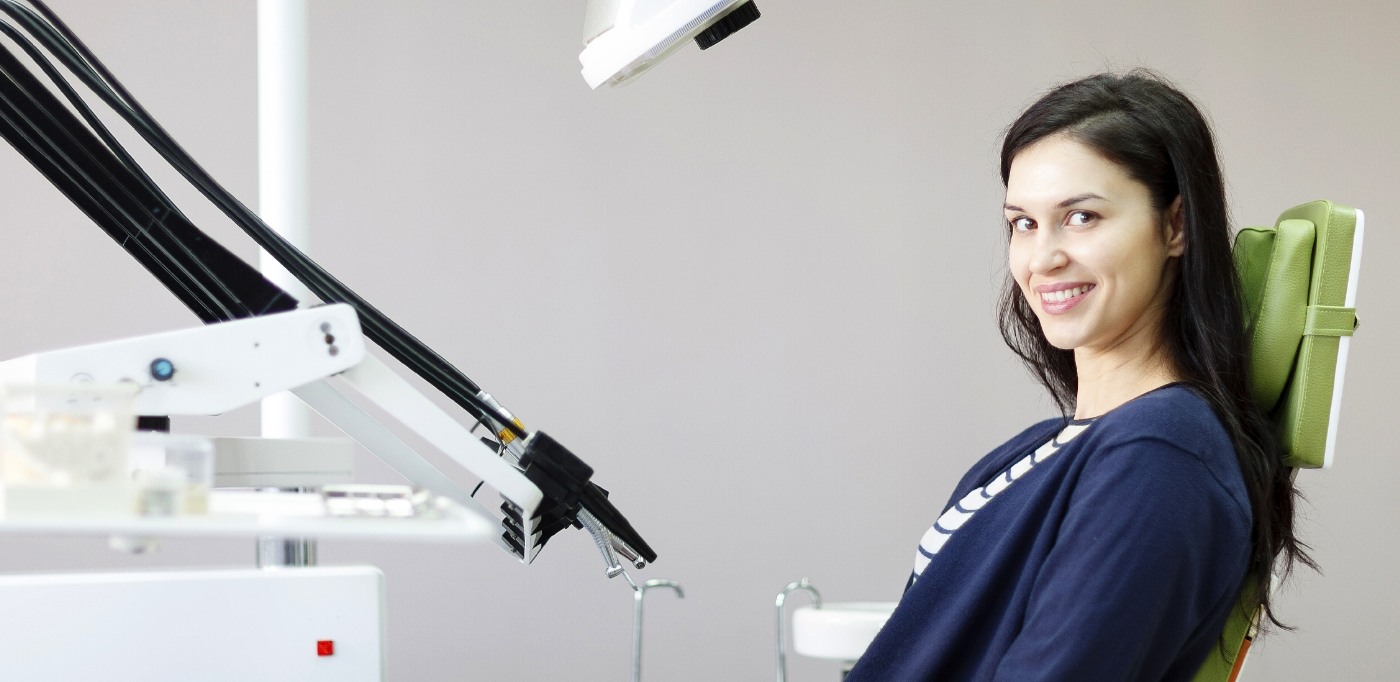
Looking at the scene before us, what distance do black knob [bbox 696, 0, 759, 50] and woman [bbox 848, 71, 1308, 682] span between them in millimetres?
480

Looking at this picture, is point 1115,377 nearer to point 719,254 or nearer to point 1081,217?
point 1081,217

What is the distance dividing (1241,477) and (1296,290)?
21 cm

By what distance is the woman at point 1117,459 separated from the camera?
1039mm

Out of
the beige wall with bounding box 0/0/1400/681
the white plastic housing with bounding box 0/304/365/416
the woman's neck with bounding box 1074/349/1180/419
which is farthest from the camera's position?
the beige wall with bounding box 0/0/1400/681

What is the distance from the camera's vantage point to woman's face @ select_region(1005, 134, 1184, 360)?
1224 mm

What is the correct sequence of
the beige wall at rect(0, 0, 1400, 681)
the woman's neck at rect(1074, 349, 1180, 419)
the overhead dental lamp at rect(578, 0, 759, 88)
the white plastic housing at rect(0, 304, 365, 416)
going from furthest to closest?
the beige wall at rect(0, 0, 1400, 681) < the woman's neck at rect(1074, 349, 1180, 419) < the overhead dental lamp at rect(578, 0, 759, 88) < the white plastic housing at rect(0, 304, 365, 416)

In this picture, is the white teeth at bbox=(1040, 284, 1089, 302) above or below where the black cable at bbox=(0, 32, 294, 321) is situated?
below

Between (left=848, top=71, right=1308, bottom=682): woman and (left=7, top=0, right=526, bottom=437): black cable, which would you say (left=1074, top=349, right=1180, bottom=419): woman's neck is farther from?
(left=7, top=0, right=526, bottom=437): black cable


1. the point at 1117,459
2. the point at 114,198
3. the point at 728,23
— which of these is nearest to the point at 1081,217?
the point at 1117,459

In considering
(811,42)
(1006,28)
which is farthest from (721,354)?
(1006,28)

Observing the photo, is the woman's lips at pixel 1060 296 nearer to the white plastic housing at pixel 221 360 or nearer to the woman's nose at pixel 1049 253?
the woman's nose at pixel 1049 253

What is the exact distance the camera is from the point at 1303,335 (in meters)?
1.19

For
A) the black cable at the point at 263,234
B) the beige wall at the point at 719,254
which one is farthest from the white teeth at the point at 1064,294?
the beige wall at the point at 719,254

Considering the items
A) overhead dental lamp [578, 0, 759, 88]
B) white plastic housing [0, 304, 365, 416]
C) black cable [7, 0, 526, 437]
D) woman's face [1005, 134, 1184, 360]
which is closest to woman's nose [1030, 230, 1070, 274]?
woman's face [1005, 134, 1184, 360]
